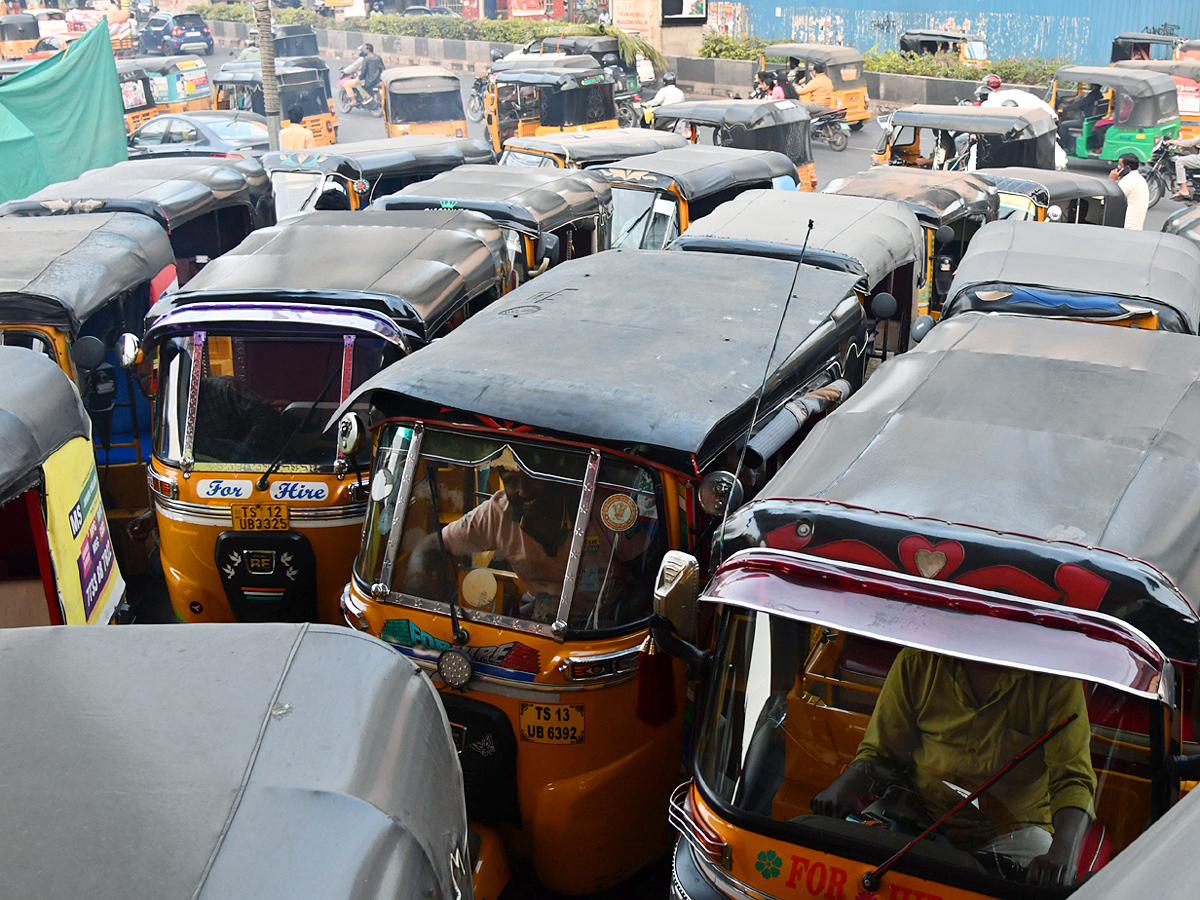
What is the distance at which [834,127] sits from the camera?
25.1 meters

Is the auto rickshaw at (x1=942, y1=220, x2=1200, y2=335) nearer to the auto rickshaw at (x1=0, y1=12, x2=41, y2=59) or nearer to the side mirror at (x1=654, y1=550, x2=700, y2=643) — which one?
the side mirror at (x1=654, y1=550, x2=700, y2=643)

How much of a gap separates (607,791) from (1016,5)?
32064mm

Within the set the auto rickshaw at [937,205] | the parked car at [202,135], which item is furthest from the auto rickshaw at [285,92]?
the auto rickshaw at [937,205]

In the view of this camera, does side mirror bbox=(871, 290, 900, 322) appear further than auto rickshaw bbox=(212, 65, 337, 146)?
No

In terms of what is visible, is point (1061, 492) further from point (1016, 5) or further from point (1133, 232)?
point (1016, 5)

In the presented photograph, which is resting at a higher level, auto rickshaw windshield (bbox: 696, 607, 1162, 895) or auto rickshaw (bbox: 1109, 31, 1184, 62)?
auto rickshaw (bbox: 1109, 31, 1184, 62)

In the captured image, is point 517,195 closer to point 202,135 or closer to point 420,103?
point 202,135

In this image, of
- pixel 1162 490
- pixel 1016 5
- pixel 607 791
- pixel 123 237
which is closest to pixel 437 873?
pixel 607 791

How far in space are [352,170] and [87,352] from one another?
21.1 feet

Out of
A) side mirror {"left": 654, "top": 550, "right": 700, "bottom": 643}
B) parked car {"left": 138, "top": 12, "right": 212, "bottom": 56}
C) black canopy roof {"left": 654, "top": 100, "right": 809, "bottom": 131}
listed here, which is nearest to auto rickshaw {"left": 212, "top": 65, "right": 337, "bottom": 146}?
black canopy roof {"left": 654, "top": 100, "right": 809, "bottom": 131}

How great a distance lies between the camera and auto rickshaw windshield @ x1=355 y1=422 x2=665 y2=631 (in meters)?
4.48

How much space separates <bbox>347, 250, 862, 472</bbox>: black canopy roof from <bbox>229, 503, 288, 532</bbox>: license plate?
51.9 inches

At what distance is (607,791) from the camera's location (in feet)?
14.6

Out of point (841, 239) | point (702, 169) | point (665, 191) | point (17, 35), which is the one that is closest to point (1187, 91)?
point (702, 169)
